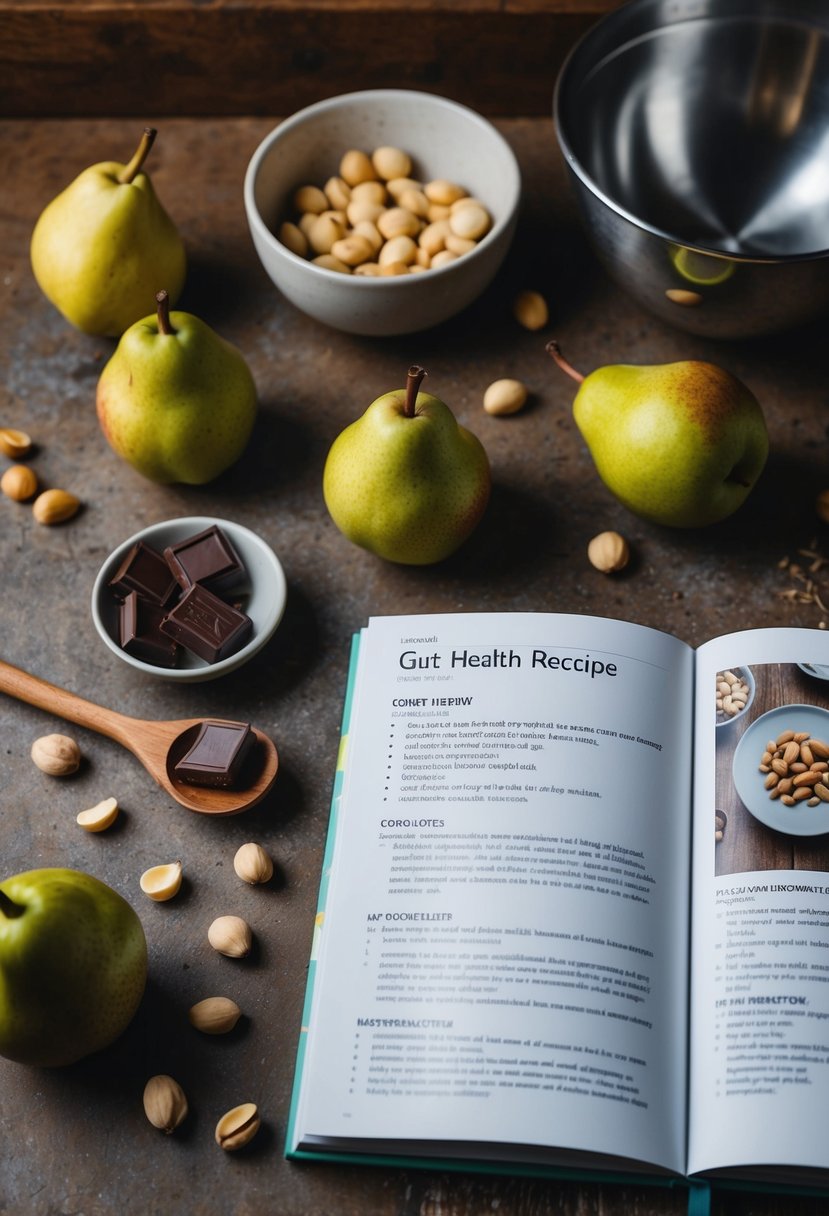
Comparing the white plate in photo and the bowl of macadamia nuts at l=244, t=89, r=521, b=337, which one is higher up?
the bowl of macadamia nuts at l=244, t=89, r=521, b=337

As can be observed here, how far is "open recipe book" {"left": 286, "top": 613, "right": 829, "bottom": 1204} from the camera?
74 cm

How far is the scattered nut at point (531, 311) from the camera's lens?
3.80 feet

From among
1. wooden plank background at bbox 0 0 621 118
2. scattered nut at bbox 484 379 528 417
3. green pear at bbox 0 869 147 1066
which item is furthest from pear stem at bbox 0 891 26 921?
wooden plank background at bbox 0 0 621 118

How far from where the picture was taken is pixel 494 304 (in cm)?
119

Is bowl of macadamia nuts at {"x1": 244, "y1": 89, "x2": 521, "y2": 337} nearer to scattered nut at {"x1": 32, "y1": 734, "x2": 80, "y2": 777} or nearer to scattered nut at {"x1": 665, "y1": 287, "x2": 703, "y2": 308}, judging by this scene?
scattered nut at {"x1": 665, "y1": 287, "x2": 703, "y2": 308}

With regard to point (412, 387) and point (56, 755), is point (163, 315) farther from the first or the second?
point (56, 755)

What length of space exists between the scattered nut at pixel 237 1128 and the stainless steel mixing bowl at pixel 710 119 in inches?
30.8

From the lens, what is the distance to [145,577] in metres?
0.97

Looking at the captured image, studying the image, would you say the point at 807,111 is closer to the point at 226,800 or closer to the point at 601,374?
the point at 601,374

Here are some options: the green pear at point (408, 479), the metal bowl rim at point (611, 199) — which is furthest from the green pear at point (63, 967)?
the metal bowl rim at point (611, 199)

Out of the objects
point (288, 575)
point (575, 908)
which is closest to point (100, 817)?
point (288, 575)

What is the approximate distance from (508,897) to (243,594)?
0.36 m

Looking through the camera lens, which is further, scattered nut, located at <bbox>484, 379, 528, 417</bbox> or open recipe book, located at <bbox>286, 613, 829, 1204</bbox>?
scattered nut, located at <bbox>484, 379, 528, 417</bbox>

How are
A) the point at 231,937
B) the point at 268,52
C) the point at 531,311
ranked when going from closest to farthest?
the point at 231,937 < the point at 531,311 < the point at 268,52
